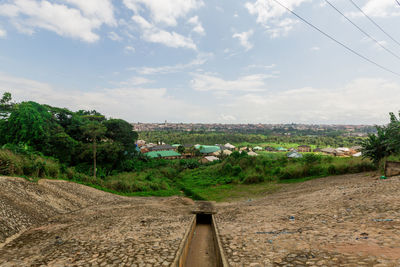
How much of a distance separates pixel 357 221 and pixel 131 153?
112 ft

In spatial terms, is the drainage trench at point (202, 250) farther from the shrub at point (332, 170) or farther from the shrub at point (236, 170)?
the shrub at point (236, 170)

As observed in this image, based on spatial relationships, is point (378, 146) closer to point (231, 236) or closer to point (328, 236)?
point (328, 236)

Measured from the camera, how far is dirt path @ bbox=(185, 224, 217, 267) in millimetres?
6247

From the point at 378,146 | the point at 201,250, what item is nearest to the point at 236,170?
the point at 378,146

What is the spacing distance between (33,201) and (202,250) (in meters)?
7.45

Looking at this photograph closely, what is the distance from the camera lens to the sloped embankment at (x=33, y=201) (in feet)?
22.1

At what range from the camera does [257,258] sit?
4391 mm

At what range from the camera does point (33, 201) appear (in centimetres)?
Answer: 872

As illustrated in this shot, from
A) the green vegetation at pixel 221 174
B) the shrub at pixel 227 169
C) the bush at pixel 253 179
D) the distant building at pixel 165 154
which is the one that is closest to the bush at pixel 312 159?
the green vegetation at pixel 221 174

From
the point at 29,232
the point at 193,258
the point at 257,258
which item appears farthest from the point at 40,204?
the point at 257,258

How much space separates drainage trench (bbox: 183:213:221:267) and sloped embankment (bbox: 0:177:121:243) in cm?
546

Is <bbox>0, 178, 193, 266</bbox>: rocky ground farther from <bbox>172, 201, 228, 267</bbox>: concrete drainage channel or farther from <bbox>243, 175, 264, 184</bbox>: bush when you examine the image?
<bbox>243, 175, 264, 184</bbox>: bush

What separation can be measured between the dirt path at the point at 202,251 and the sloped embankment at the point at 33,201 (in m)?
5.46

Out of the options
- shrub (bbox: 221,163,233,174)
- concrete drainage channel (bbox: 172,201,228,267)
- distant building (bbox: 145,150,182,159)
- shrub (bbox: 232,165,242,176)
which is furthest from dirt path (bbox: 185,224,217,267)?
distant building (bbox: 145,150,182,159)
